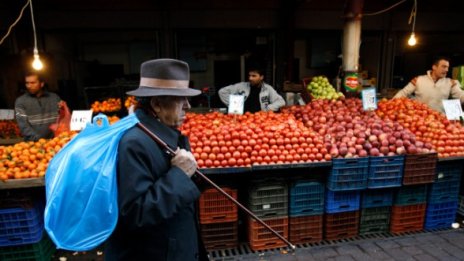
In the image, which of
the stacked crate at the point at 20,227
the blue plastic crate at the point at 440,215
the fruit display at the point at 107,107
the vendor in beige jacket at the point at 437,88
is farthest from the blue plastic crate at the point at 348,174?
the fruit display at the point at 107,107

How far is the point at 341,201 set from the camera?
4.08m

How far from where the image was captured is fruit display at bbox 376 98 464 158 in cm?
441

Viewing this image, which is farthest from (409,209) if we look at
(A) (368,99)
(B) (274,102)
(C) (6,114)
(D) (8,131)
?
(C) (6,114)

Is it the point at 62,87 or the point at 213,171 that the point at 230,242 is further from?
the point at 62,87

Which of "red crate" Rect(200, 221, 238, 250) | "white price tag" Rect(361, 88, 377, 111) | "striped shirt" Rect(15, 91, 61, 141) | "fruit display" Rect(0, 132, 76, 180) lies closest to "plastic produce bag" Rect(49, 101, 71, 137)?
"striped shirt" Rect(15, 91, 61, 141)

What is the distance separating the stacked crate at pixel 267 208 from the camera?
3861 mm

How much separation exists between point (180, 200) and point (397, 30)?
11059 millimetres

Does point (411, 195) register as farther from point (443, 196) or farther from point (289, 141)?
point (289, 141)

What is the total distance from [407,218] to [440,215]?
0.59 m

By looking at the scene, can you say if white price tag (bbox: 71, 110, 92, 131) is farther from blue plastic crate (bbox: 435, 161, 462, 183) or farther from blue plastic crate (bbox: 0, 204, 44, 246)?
blue plastic crate (bbox: 435, 161, 462, 183)

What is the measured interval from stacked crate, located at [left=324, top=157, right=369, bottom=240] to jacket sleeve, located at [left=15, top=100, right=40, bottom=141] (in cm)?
485

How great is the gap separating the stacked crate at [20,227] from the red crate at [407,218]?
4660mm

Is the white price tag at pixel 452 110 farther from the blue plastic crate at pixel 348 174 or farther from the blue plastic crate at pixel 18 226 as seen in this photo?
the blue plastic crate at pixel 18 226

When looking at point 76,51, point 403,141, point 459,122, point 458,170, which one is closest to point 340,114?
point 403,141
